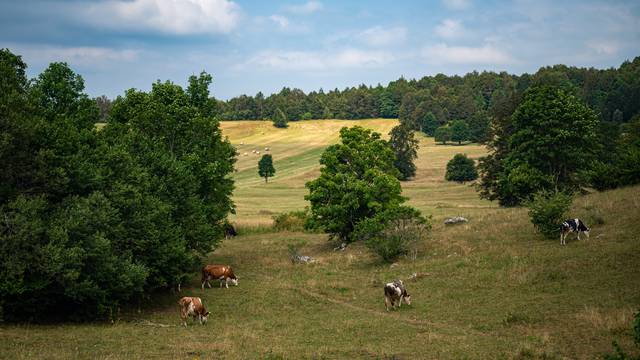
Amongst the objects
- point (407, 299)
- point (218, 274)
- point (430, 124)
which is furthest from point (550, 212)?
point (430, 124)

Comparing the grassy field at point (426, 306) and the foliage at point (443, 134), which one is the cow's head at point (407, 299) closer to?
the grassy field at point (426, 306)

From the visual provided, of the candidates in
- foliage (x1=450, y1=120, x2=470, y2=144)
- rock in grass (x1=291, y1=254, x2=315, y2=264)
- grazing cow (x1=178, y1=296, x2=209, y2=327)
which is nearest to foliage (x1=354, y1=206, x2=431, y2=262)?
rock in grass (x1=291, y1=254, x2=315, y2=264)

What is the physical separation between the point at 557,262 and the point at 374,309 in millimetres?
10872

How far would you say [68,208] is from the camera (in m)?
23.8

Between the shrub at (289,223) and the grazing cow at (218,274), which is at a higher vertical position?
the grazing cow at (218,274)

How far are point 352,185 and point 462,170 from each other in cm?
5847

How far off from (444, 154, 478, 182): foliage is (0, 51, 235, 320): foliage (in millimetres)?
74080

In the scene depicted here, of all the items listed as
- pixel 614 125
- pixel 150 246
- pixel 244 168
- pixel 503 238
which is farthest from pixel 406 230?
pixel 244 168

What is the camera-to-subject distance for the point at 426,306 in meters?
27.5

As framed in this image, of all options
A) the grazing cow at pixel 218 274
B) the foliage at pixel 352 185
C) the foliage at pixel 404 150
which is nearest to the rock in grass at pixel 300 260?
the foliage at pixel 352 185

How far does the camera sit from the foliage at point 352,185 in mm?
48094

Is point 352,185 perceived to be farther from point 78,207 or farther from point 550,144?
point 78,207

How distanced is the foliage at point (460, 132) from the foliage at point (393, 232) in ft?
356

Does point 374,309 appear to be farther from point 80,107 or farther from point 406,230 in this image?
point 80,107
